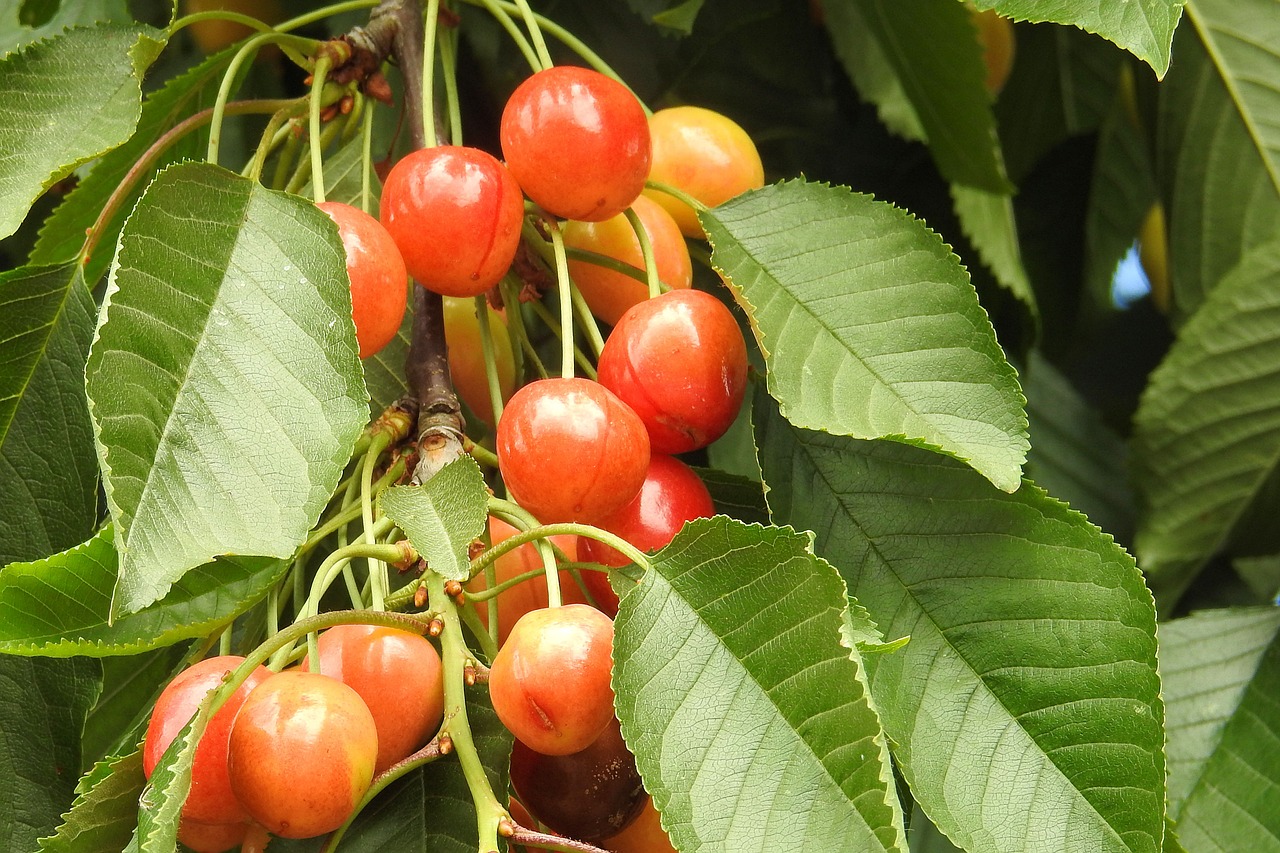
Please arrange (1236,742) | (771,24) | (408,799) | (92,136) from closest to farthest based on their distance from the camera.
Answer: (408,799), (92,136), (1236,742), (771,24)

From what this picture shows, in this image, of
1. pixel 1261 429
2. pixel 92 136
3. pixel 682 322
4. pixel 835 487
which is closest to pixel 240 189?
pixel 92 136

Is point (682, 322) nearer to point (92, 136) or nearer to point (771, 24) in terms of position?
point (92, 136)

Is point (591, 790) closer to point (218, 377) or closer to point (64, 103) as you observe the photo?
point (218, 377)

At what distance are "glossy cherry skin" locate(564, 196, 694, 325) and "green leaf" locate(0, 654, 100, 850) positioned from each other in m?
0.36

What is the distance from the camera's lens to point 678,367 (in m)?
0.61

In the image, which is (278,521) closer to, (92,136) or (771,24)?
(92,136)

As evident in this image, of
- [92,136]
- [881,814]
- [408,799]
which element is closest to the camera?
[881,814]

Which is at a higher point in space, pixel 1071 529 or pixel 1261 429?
pixel 1071 529

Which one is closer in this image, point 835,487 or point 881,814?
point 881,814

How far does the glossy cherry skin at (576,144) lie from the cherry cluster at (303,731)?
0.83ft

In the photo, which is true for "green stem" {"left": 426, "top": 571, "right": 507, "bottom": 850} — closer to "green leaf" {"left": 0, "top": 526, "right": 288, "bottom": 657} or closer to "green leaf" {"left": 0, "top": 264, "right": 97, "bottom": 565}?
"green leaf" {"left": 0, "top": 526, "right": 288, "bottom": 657}

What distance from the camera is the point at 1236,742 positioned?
0.85 m

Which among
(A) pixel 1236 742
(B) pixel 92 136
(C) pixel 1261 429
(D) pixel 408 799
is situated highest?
(B) pixel 92 136

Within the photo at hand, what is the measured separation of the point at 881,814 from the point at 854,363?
24 centimetres
